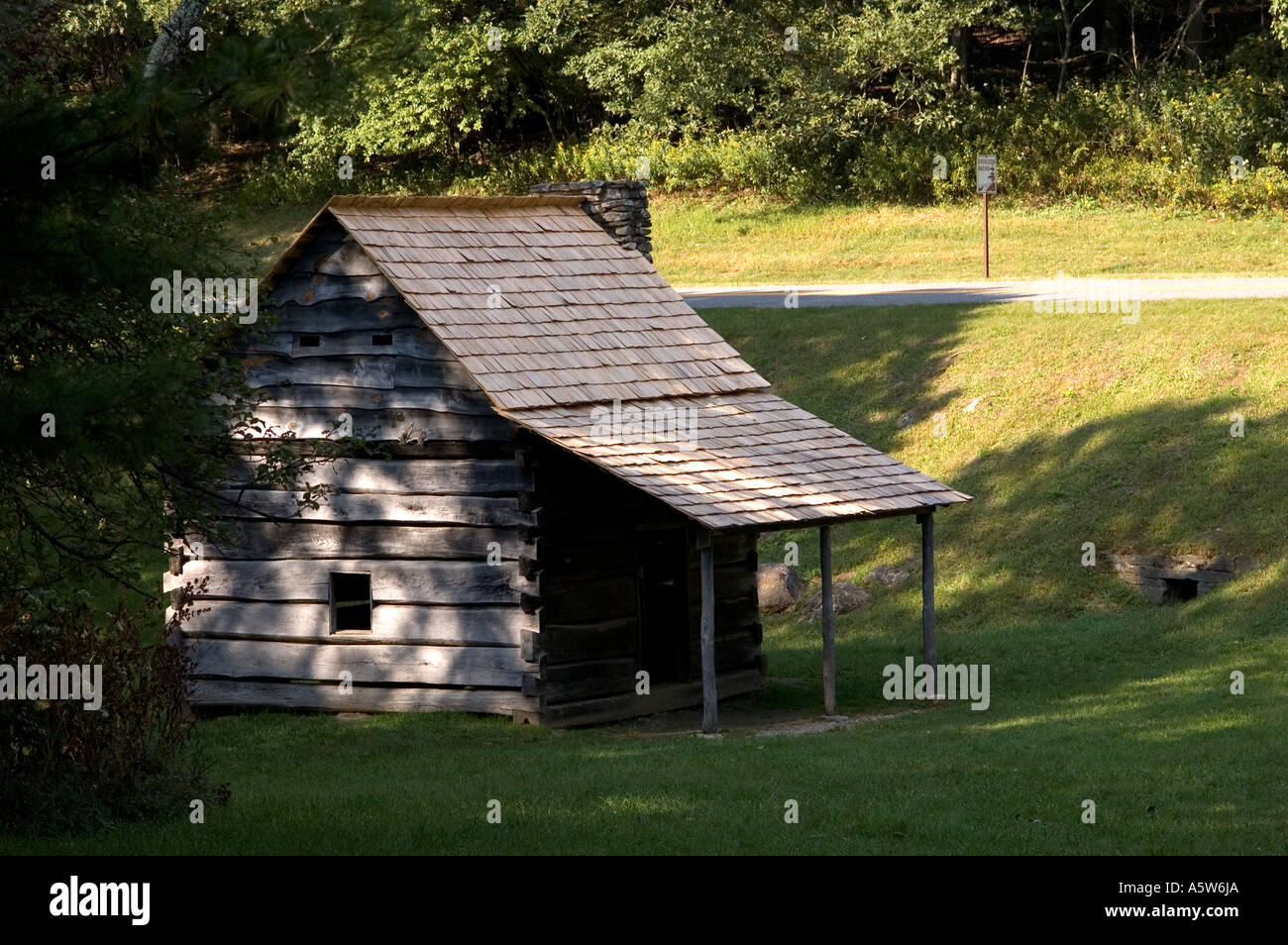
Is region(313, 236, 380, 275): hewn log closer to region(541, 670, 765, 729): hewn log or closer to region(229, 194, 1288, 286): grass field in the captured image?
region(541, 670, 765, 729): hewn log

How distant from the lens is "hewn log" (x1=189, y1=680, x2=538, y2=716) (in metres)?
16.2

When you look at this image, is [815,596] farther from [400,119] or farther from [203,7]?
[400,119]

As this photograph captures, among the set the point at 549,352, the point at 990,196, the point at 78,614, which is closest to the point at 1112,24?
the point at 990,196

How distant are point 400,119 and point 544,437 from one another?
32.6 m

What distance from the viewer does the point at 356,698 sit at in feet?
55.3

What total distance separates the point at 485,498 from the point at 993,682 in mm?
6116

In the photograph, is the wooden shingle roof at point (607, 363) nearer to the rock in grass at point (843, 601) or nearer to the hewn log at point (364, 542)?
the hewn log at point (364, 542)

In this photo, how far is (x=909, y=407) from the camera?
26.2 m

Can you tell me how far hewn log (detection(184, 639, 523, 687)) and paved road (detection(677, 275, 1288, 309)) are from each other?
15.1 metres

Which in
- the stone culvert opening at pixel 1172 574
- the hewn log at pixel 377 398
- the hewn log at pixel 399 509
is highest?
the hewn log at pixel 377 398
